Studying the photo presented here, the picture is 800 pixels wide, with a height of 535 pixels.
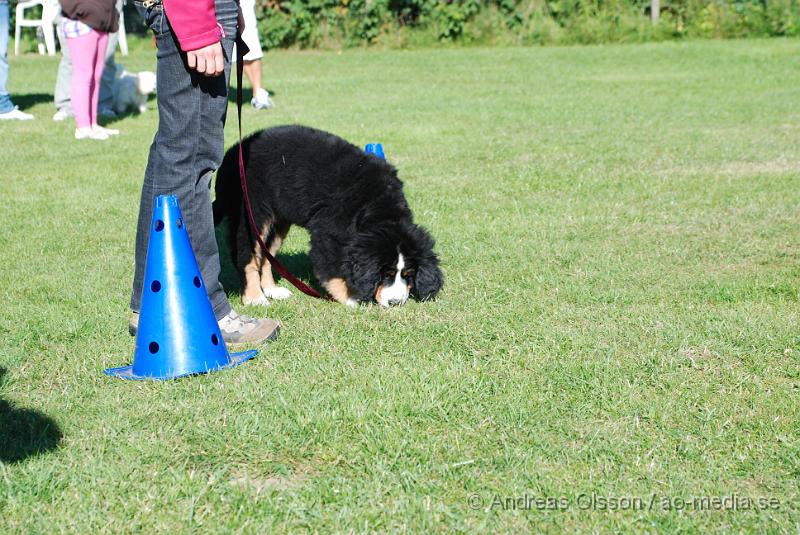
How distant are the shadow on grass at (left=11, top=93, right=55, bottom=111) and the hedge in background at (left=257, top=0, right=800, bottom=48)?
8122 millimetres

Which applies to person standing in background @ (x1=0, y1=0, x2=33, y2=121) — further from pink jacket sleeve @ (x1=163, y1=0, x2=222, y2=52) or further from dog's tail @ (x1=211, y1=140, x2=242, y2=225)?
pink jacket sleeve @ (x1=163, y1=0, x2=222, y2=52)

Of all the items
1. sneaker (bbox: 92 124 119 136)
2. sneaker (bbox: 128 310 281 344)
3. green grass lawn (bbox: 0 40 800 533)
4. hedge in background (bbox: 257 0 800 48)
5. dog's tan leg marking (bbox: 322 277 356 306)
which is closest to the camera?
green grass lawn (bbox: 0 40 800 533)

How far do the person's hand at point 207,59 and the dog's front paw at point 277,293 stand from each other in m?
1.71

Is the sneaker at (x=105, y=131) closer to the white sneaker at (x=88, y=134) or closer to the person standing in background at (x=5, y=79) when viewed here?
the white sneaker at (x=88, y=134)

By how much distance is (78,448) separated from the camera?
3.15 meters

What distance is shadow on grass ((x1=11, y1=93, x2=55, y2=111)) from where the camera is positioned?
1251 cm

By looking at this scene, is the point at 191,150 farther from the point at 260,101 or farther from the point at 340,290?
the point at 260,101

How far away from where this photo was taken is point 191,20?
364cm

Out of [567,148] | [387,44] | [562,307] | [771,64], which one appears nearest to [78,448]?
[562,307]

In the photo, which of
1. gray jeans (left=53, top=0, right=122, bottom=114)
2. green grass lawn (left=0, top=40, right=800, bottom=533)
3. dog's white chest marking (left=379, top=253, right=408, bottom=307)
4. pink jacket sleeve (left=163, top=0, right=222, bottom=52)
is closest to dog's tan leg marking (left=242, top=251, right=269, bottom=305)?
green grass lawn (left=0, top=40, right=800, bottom=533)

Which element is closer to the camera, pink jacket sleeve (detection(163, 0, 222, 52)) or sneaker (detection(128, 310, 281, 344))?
pink jacket sleeve (detection(163, 0, 222, 52))

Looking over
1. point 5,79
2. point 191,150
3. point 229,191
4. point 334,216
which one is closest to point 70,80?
point 5,79

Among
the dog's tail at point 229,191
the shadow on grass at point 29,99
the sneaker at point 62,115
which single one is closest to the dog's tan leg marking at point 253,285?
the dog's tail at point 229,191

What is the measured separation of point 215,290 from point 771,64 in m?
14.7
